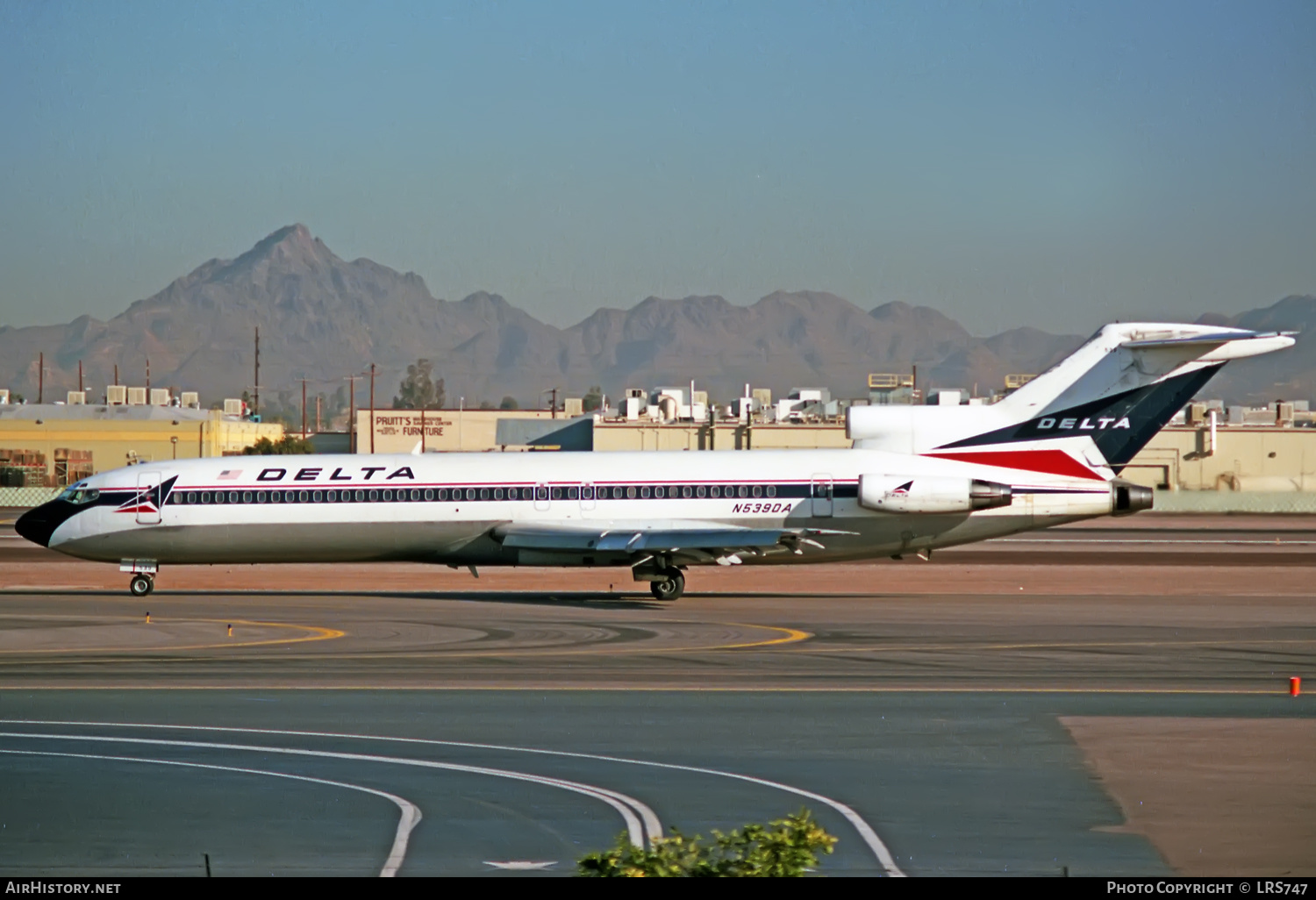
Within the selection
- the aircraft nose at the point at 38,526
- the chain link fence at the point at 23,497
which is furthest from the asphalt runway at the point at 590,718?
the chain link fence at the point at 23,497

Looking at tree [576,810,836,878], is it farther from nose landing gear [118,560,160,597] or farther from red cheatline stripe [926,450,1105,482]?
nose landing gear [118,560,160,597]

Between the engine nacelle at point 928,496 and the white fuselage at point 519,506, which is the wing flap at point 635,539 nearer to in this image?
the white fuselage at point 519,506

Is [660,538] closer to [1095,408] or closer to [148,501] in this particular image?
[1095,408]

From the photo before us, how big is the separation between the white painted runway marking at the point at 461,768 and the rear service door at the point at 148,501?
18.9 meters

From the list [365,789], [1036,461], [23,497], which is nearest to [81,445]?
[23,497]

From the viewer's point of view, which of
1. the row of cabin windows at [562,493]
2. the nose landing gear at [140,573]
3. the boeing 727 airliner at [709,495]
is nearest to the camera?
the boeing 727 airliner at [709,495]

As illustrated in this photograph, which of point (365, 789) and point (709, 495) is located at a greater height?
point (709, 495)

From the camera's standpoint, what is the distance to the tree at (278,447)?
11119cm

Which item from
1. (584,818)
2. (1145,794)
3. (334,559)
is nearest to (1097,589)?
(334,559)

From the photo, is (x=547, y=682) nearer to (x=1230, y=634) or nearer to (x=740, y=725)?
(x=740, y=725)

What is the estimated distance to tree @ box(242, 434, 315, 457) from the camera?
365 ft

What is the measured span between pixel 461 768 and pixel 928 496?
21.1m

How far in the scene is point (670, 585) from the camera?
34219 mm

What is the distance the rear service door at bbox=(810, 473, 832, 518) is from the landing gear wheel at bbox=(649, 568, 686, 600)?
3583 mm
